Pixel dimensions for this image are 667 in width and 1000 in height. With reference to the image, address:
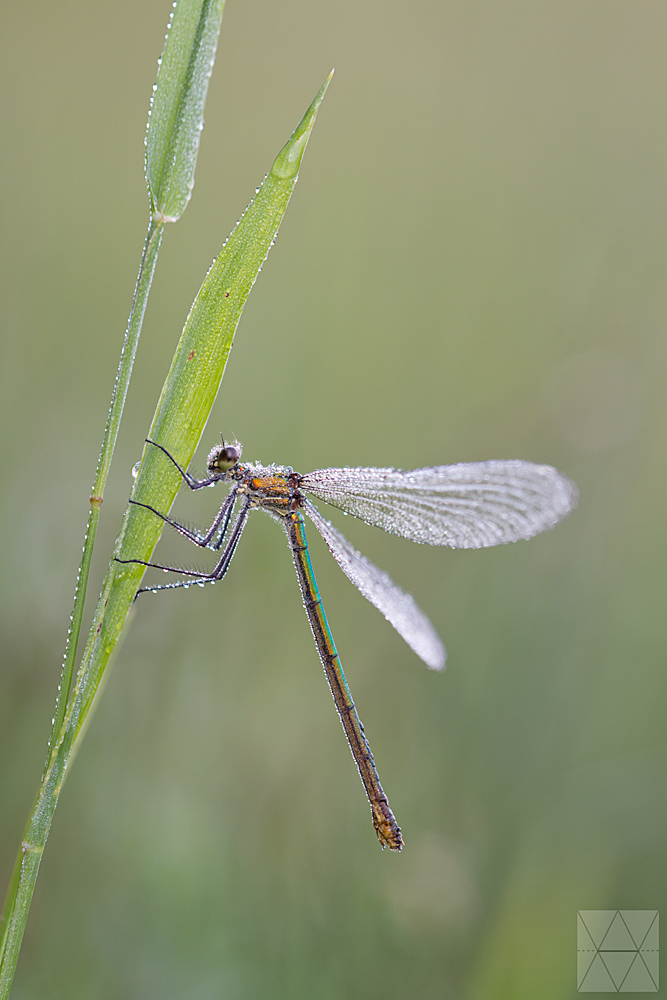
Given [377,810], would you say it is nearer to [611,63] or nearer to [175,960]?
[175,960]

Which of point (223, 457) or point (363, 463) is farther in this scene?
point (363, 463)

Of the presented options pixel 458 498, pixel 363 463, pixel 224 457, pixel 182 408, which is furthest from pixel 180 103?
pixel 363 463

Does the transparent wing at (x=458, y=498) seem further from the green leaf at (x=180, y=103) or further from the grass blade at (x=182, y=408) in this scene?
the green leaf at (x=180, y=103)

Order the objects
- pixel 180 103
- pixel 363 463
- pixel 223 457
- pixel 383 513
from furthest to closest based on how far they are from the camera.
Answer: pixel 363 463 < pixel 383 513 < pixel 223 457 < pixel 180 103

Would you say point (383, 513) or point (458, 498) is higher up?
point (383, 513)

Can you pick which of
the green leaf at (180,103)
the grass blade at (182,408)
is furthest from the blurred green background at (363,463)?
the green leaf at (180,103)

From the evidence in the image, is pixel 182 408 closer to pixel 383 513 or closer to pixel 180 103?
pixel 180 103

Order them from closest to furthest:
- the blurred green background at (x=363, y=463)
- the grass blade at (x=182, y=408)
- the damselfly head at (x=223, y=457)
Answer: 1. the grass blade at (x=182, y=408)
2. the damselfly head at (x=223, y=457)
3. the blurred green background at (x=363, y=463)
